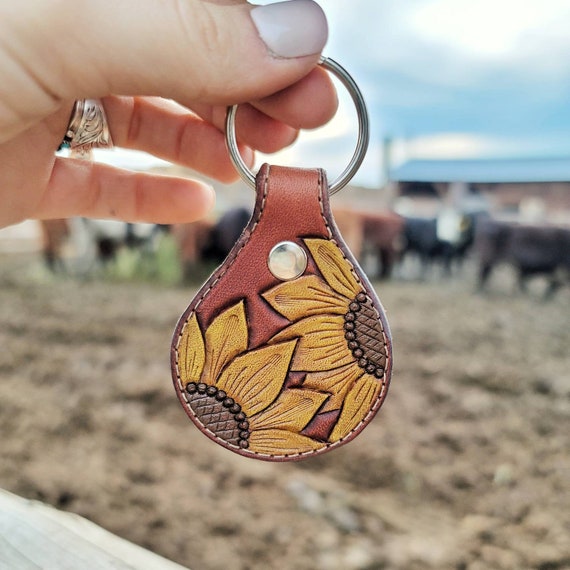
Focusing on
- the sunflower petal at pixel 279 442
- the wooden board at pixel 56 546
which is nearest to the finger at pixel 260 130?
the sunflower petal at pixel 279 442

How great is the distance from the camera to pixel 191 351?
31.0 inches

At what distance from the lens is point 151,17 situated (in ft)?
2.18

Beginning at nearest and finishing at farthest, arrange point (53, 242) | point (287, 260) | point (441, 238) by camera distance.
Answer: point (287, 260)
point (53, 242)
point (441, 238)

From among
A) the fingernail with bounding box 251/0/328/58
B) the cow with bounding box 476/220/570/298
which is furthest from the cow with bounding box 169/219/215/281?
the fingernail with bounding box 251/0/328/58

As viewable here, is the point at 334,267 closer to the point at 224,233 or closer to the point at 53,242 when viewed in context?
the point at 224,233

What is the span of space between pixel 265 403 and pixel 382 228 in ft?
17.3

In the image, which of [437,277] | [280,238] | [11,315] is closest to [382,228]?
[437,277]

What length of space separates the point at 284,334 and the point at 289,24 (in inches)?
14.6

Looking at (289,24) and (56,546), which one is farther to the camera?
(56,546)

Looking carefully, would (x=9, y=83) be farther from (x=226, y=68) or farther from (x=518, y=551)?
(x=518, y=551)

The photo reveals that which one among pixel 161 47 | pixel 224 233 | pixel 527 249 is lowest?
pixel 161 47

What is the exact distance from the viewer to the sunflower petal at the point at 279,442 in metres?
0.80

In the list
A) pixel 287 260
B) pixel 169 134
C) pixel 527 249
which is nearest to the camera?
pixel 287 260

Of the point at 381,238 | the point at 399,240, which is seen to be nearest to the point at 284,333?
the point at 381,238
